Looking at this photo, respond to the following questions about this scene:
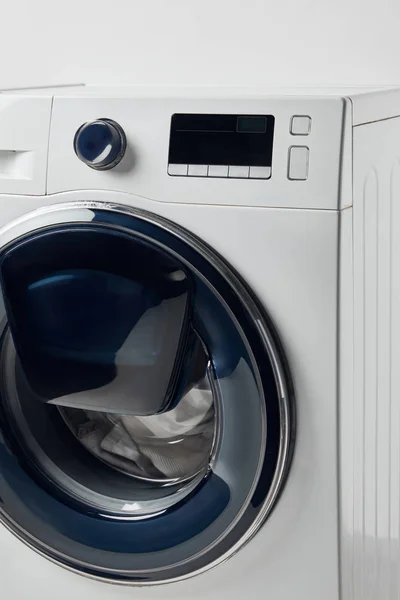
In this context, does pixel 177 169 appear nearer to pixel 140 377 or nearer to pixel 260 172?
pixel 260 172

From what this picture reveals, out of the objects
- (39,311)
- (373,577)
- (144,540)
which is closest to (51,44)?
(39,311)

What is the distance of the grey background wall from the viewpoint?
137 centimetres

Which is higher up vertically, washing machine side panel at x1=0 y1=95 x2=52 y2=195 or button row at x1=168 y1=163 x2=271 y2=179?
washing machine side panel at x1=0 y1=95 x2=52 y2=195

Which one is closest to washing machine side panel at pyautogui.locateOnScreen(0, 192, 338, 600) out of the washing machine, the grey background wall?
the washing machine

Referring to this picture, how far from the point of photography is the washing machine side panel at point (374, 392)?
94 cm

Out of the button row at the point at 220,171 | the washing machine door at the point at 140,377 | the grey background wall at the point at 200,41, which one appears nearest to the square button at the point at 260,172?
the button row at the point at 220,171

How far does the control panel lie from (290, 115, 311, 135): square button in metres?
0.02

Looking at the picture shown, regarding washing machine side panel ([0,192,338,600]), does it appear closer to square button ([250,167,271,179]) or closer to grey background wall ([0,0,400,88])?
square button ([250,167,271,179])

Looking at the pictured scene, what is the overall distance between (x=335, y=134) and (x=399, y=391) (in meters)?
0.34

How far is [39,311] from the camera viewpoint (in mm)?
993

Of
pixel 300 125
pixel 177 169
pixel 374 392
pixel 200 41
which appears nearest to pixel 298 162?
pixel 300 125

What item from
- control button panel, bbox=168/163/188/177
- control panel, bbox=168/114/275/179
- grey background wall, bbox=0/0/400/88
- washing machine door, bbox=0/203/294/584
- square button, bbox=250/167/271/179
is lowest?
washing machine door, bbox=0/203/294/584

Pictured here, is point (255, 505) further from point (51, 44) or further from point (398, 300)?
point (51, 44)

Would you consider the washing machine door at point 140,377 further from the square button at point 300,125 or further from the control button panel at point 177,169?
the square button at point 300,125
